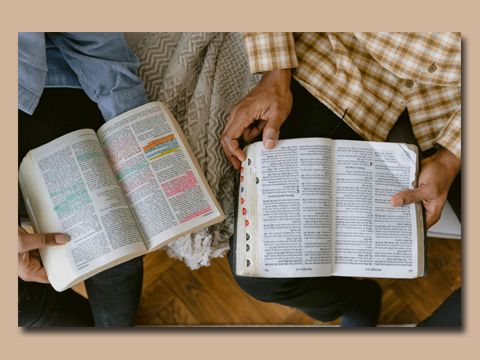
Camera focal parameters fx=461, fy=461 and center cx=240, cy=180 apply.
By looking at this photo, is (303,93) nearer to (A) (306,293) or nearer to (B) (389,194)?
(B) (389,194)

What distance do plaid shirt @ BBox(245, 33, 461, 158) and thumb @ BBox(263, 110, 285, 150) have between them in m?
0.09

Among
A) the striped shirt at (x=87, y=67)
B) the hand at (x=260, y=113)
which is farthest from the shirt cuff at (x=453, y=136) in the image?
the striped shirt at (x=87, y=67)

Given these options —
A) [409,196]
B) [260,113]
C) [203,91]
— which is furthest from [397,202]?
[203,91]

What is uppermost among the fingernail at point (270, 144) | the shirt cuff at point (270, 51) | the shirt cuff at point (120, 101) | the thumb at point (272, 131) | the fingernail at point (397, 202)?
the shirt cuff at point (270, 51)

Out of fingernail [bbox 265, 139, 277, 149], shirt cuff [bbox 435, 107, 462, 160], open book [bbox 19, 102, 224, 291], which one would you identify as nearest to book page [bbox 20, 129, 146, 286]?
open book [bbox 19, 102, 224, 291]

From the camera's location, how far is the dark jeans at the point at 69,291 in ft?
2.49

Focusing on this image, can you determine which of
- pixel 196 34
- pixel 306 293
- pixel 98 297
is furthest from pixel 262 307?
pixel 196 34

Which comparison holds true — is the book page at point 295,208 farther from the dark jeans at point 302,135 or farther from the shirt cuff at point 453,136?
the shirt cuff at point 453,136

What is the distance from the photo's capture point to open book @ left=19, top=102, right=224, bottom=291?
65 centimetres

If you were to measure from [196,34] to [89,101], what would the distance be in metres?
0.22

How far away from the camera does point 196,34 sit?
31.6 inches

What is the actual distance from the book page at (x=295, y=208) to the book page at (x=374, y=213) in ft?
0.07

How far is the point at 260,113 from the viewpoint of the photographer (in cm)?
78

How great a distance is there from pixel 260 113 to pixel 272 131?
5 cm
